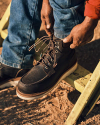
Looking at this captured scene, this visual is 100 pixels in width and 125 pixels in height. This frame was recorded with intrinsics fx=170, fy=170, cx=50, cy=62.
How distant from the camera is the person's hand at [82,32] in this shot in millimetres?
1139

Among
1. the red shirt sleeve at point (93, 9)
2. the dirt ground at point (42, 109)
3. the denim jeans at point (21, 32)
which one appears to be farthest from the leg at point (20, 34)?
the red shirt sleeve at point (93, 9)

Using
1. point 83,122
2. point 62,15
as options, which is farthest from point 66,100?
point 62,15

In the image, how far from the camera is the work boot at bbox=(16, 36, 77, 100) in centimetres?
136

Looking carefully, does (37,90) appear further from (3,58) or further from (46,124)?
(3,58)

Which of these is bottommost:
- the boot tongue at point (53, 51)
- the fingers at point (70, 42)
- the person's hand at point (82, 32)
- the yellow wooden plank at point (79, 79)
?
the yellow wooden plank at point (79, 79)

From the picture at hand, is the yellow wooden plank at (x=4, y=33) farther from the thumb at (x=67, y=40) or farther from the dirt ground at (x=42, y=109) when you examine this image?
the thumb at (x=67, y=40)

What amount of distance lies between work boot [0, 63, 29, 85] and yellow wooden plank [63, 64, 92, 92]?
0.45m

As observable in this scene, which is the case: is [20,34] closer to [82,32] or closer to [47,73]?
[47,73]

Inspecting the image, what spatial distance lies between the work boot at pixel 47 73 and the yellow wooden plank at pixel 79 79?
0.13 metres

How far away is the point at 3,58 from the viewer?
5.09 ft

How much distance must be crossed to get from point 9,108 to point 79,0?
3.53 feet

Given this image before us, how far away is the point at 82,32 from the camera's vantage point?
1.17 meters

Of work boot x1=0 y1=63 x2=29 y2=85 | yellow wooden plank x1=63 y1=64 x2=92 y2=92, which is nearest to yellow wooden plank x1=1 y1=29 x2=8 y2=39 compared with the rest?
work boot x1=0 y1=63 x2=29 y2=85

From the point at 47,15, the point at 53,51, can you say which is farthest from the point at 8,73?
the point at 47,15
